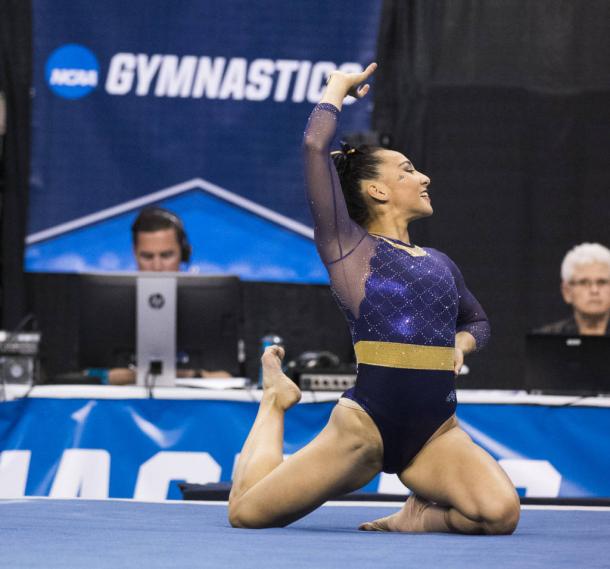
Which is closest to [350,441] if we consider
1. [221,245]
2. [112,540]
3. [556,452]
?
[112,540]

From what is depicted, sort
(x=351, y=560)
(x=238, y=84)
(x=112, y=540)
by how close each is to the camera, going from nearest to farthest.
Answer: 1. (x=351, y=560)
2. (x=112, y=540)
3. (x=238, y=84)

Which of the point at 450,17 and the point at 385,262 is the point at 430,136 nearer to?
the point at 450,17

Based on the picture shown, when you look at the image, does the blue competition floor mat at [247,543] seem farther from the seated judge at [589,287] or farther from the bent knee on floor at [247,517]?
the seated judge at [589,287]

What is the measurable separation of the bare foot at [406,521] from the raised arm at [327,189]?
2.44 feet

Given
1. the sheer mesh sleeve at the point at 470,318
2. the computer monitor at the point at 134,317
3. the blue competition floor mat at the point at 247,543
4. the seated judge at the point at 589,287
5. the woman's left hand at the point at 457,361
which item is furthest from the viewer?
the seated judge at the point at 589,287

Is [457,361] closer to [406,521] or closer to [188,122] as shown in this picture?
[406,521]

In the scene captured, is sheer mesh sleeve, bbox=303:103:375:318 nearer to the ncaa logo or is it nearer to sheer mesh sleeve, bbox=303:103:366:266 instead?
sheer mesh sleeve, bbox=303:103:366:266

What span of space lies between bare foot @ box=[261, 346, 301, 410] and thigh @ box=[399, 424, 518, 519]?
0.43 meters

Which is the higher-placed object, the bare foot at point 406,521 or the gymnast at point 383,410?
the gymnast at point 383,410

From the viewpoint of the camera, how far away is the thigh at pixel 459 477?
9.87ft

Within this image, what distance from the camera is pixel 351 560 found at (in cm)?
227

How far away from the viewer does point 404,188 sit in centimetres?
340

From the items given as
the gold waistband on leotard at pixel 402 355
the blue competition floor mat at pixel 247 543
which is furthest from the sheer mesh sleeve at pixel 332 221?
the blue competition floor mat at pixel 247 543

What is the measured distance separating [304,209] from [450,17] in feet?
5.11
